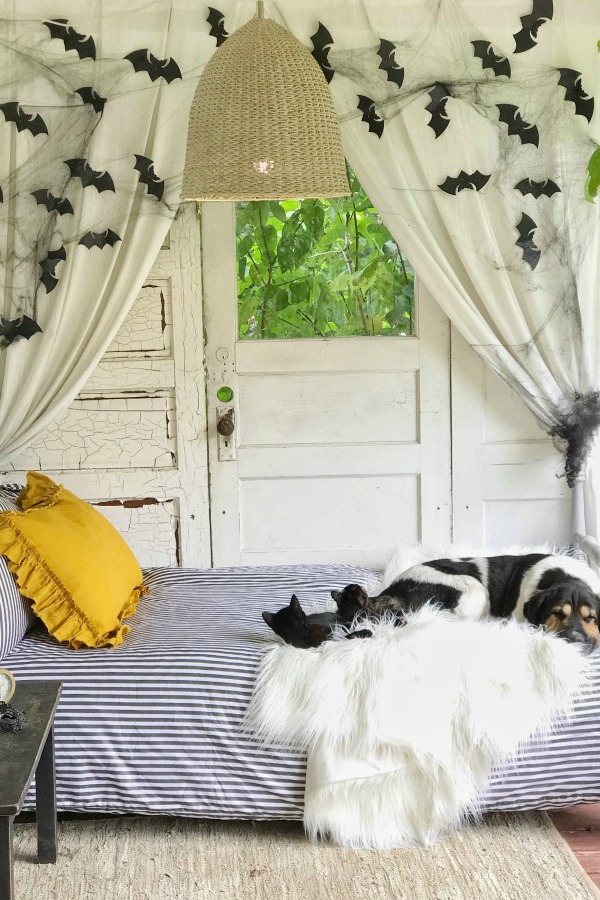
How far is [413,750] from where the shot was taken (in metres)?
2.44

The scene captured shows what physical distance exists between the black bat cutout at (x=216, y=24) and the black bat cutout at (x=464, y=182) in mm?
979

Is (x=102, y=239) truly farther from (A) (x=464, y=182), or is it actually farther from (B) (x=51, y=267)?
(A) (x=464, y=182)

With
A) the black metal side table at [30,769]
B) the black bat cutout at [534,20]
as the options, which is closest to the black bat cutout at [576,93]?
the black bat cutout at [534,20]

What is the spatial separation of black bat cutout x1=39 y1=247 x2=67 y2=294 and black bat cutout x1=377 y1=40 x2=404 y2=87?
138 cm

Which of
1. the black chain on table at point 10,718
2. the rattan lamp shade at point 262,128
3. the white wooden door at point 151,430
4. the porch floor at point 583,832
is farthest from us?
the white wooden door at point 151,430

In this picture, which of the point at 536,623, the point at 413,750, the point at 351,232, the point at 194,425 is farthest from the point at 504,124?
the point at 413,750

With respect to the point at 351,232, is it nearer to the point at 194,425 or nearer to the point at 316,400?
the point at 316,400

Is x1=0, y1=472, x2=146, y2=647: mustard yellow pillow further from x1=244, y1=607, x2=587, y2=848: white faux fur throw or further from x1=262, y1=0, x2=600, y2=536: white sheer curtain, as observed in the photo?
x1=262, y1=0, x2=600, y2=536: white sheer curtain

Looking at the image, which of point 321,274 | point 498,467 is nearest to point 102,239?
point 321,274

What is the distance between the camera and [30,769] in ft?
6.52

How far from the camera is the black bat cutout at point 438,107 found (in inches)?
147

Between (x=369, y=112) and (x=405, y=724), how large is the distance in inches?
91.3

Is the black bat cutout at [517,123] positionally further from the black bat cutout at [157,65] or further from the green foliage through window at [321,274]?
the black bat cutout at [157,65]

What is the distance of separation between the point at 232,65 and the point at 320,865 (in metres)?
1.91
